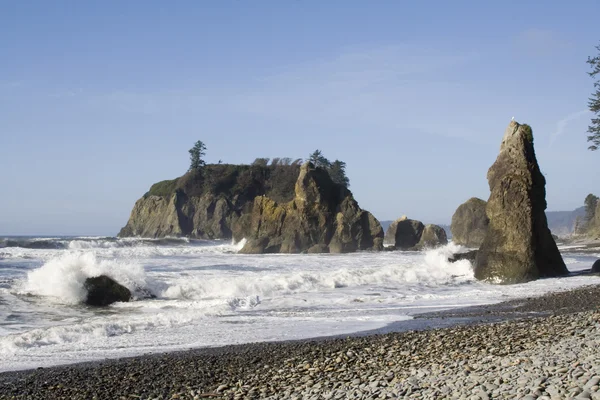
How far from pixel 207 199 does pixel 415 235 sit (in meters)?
40.1

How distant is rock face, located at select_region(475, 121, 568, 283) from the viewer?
22.4 m

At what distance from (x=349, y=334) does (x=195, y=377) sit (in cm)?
431

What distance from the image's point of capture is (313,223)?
Result: 169 feet

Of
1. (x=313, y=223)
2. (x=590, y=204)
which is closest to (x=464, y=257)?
(x=313, y=223)

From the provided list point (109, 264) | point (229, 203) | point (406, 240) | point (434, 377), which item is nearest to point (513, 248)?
point (109, 264)

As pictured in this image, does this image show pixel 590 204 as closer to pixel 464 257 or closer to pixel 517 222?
pixel 464 257

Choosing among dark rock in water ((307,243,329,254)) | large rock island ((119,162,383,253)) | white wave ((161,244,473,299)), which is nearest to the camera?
white wave ((161,244,473,299))

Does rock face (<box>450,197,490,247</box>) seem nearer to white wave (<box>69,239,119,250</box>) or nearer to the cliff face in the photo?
the cliff face

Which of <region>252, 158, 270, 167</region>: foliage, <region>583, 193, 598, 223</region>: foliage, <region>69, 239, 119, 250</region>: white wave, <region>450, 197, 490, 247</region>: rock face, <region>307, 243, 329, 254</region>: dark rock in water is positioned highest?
<region>252, 158, 270, 167</region>: foliage

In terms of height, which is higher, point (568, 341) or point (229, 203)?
point (229, 203)

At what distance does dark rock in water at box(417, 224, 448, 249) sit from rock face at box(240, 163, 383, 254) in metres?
3.95

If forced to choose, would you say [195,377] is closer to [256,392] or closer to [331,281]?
[256,392]

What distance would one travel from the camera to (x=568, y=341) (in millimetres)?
8562

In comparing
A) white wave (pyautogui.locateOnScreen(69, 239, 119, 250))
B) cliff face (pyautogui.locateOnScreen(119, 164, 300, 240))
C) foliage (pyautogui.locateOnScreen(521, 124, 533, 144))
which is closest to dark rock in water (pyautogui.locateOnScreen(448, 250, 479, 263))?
foliage (pyautogui.locateOnScreen(521, 124, 533, 144))
